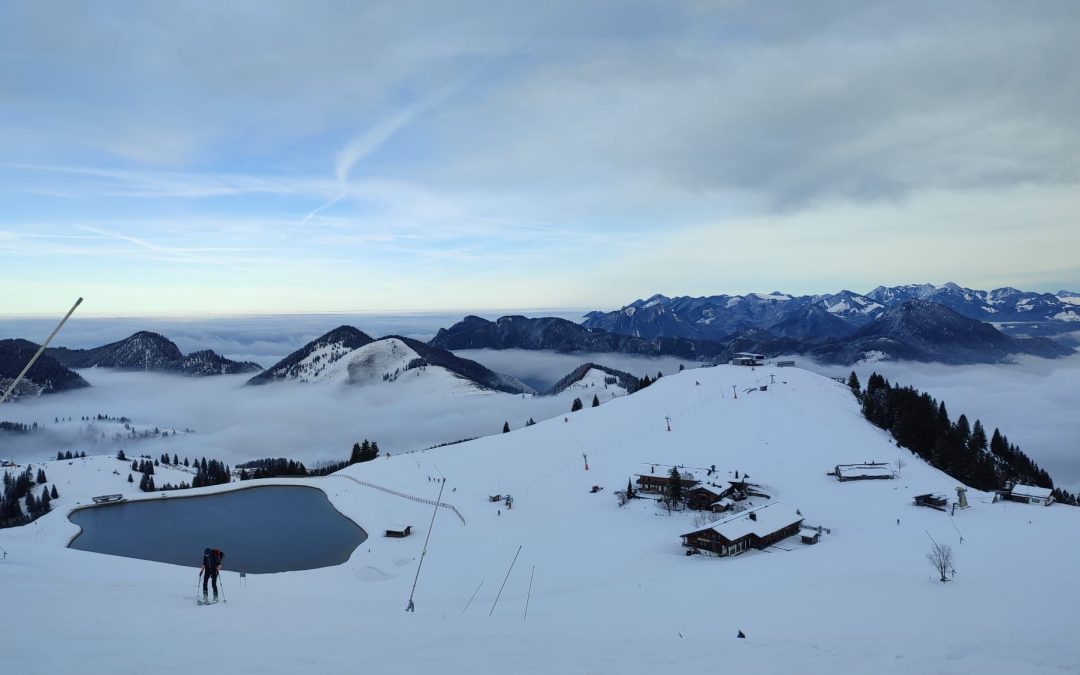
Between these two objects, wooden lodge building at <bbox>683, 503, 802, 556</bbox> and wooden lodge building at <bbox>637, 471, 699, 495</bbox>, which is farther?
wooden lodge building at <bbox>637, 471, 699, 495</bbox>

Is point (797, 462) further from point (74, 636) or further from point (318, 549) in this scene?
point (74, 636)

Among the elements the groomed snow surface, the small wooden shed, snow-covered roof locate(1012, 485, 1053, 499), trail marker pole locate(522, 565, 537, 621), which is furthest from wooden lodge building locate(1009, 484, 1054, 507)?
the small wooden shed

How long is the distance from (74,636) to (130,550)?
62.1 metres

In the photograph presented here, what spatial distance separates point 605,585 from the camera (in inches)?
1495

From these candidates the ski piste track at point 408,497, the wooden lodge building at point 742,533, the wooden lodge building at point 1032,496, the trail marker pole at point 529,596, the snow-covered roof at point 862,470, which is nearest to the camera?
the trail marker pole at point 529,596

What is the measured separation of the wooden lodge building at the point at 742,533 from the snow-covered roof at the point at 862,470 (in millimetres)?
19899

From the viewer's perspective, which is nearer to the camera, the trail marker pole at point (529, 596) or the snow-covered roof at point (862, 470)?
the trail marker pole at point (529, 596)

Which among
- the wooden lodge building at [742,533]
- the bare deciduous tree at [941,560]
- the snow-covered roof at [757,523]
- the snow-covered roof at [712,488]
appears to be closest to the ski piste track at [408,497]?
the snow-covered roof at [712,488]

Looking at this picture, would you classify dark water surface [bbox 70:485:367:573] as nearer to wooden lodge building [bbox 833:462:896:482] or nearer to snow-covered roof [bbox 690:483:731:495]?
snow-covered roof [bbox 690:483:731:495]

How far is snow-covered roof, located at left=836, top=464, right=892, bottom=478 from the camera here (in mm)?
64812

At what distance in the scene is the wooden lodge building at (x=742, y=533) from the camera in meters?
43.9

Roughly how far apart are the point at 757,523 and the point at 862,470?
88.0ft

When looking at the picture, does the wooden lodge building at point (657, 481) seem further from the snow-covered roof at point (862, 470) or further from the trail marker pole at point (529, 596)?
the trail marker pole at point (529, 596)

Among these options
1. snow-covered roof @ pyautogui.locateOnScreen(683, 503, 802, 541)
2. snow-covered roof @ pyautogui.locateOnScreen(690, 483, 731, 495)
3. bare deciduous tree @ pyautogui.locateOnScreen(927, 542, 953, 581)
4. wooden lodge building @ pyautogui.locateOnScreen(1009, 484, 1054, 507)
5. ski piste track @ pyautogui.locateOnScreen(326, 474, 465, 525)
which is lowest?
ski piste track @ pyautogui.locateOnScreen(326, 474, 465, 525)
